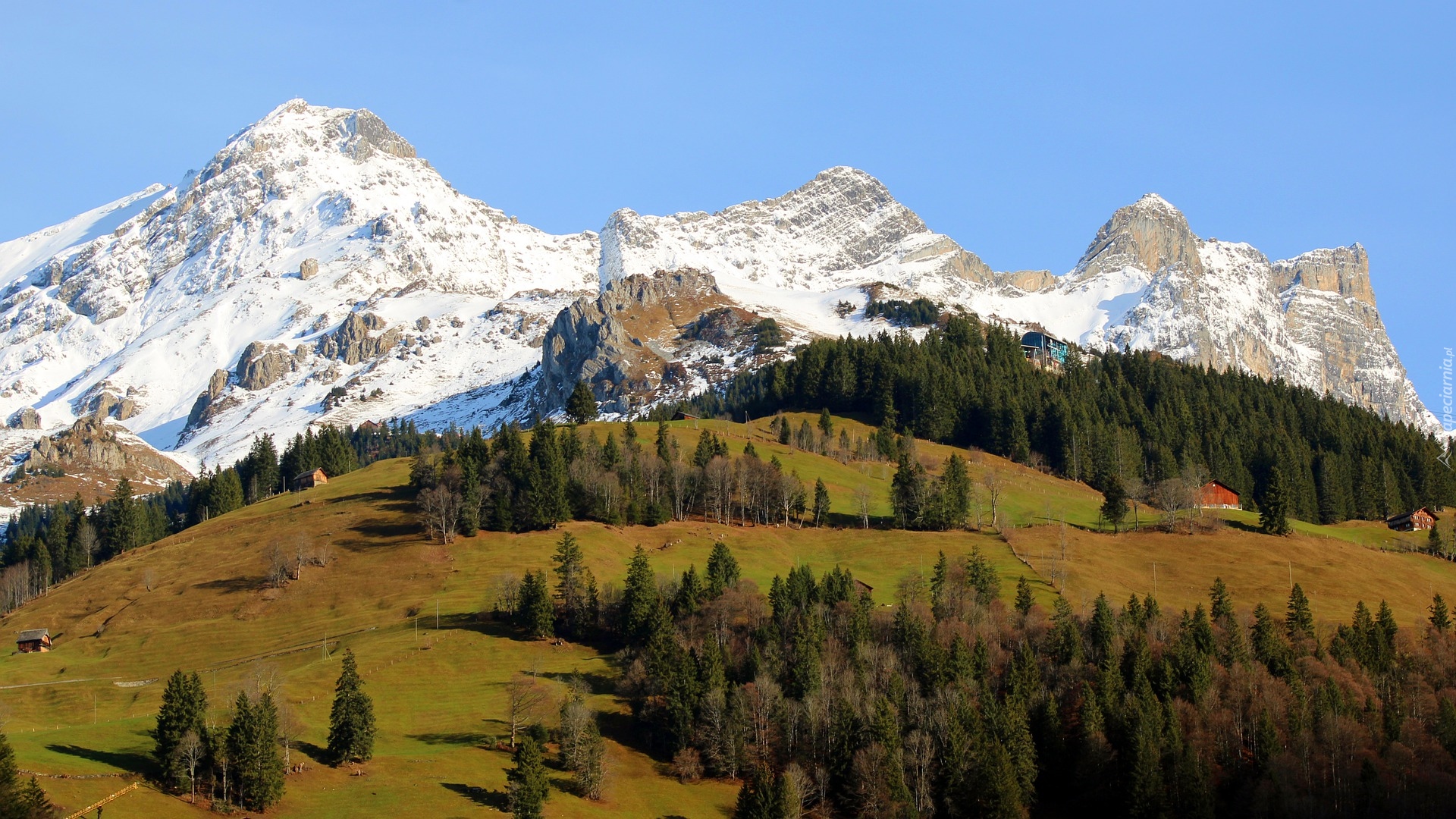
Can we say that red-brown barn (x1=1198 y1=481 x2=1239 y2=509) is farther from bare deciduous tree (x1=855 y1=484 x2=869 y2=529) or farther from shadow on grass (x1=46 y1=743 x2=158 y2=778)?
shadow on grass (x1=46 y1=743 x2=158 y2=778)

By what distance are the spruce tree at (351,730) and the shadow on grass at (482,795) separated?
7.36m

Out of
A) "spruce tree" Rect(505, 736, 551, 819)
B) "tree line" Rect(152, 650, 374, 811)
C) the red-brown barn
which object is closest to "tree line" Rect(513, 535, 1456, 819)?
"spruce tree" Rect(505, 736, 551, 819)

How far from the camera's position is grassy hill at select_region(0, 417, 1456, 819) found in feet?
319

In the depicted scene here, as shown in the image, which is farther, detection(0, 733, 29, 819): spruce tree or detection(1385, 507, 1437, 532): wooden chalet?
detection(1385, 507, 1437, 532): wooden chalet

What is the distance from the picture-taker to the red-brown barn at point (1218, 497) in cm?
19375

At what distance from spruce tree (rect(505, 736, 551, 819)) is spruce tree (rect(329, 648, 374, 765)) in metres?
10.7

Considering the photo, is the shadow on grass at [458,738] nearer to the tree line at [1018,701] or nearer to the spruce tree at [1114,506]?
the tree line at [1018,701]

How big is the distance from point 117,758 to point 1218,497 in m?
155

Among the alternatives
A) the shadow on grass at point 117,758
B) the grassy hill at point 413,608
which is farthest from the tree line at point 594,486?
the shadow on grass at point 117,758

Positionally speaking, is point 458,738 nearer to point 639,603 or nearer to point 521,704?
point 521,704

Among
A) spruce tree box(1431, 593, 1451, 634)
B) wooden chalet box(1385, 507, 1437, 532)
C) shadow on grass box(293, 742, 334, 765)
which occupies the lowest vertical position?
shadow on grass box(293, 742, 334, 765)

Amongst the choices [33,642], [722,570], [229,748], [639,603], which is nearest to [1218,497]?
[722,570]

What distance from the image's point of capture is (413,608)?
446ft

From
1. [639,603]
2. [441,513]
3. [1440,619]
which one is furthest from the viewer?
[441,513]
